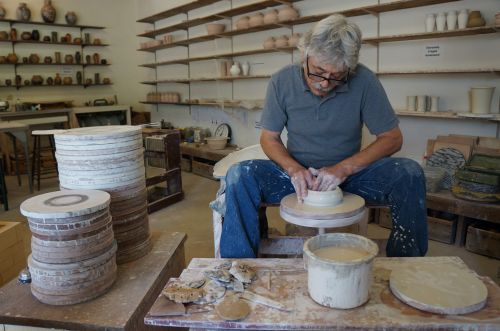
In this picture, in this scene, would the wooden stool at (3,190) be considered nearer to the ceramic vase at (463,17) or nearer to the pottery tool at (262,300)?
the pottery tool at (262,300)

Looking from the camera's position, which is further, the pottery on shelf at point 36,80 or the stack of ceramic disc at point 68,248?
the pottery on shelf at point 36,80

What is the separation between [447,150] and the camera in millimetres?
3037

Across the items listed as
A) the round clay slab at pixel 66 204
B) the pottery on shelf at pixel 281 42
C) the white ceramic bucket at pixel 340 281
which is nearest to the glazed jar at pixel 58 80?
the pottery on shelf at pixel 281 42

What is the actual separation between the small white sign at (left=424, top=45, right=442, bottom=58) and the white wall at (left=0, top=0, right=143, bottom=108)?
5.83 metres

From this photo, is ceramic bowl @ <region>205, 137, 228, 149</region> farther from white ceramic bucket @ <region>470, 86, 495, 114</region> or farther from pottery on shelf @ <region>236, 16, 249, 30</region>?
white ceramic bucket @ <region>470, 86, 495, 114</region>

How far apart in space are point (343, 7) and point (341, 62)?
267 cm

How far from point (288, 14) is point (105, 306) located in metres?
3.67

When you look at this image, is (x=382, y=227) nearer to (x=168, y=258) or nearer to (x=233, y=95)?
(x=168, y=258)

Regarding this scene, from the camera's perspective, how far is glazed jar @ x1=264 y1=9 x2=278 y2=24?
4.40 m

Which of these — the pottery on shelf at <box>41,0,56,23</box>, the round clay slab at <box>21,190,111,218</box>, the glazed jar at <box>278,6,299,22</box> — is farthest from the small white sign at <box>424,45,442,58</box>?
the pottery on shelf at <box>41,0,56,23</box>

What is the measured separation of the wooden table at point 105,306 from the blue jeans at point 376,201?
1.17 ft

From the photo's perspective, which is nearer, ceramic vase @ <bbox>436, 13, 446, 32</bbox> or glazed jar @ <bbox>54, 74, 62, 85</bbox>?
ceramic vase @ <bbox>436, 13, 446, 32</bbox>

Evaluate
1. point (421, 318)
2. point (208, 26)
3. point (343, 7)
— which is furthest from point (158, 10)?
Answer: point (421, 318)

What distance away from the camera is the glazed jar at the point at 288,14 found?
14.0ft
